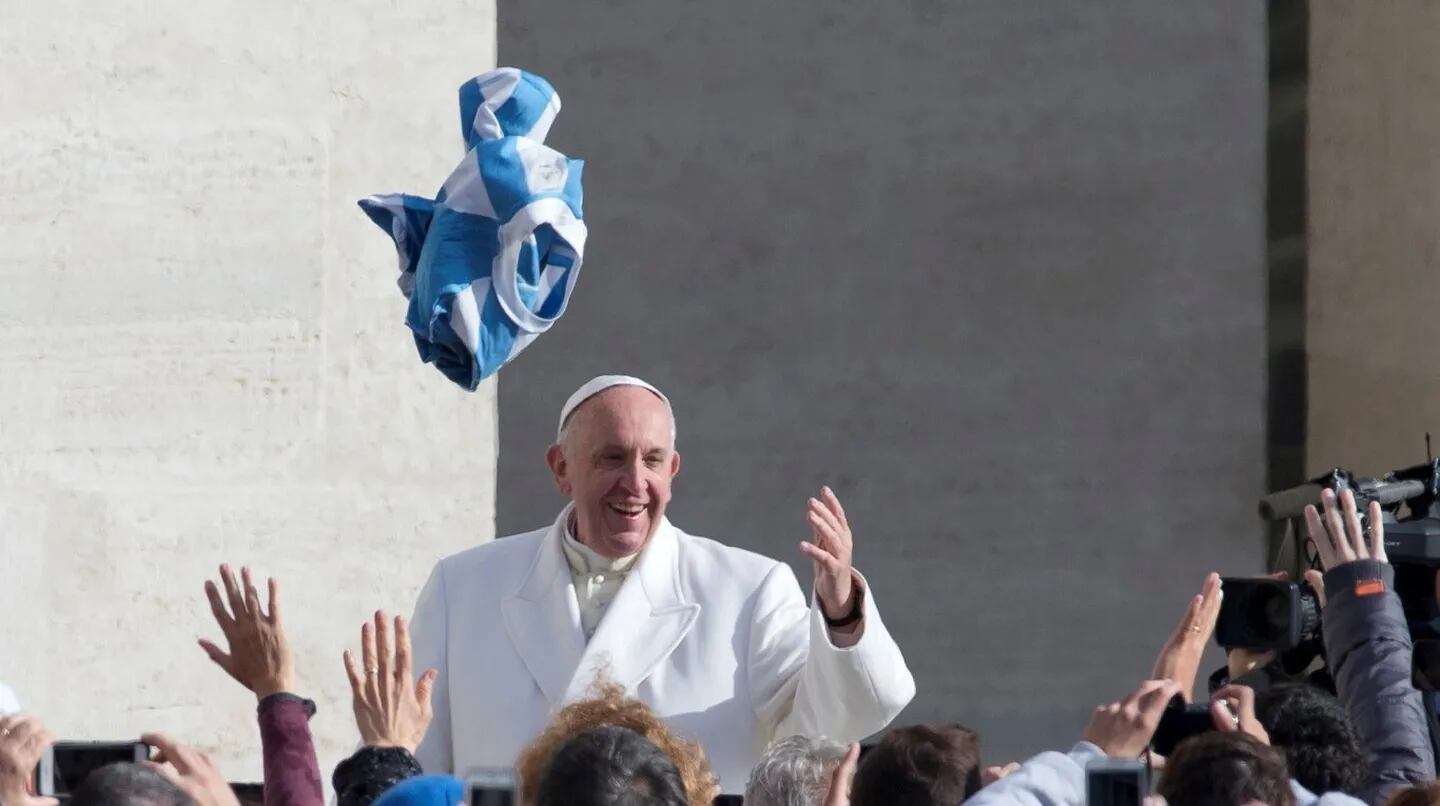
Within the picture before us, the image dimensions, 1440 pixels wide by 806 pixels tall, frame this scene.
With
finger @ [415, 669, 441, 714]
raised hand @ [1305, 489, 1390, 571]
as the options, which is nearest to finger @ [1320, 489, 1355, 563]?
raised hand @ [1305, 489, 1390, 571]

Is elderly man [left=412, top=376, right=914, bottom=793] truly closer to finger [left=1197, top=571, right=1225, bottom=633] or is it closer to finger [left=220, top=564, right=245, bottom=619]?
finger [left=1197, top=571, right=1225, bottom=633]

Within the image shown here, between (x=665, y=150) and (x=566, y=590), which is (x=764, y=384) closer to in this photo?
(x=665, y=150)

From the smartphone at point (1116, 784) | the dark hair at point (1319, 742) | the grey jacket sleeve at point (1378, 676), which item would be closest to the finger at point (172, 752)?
the smartphone at point (1116, 784)

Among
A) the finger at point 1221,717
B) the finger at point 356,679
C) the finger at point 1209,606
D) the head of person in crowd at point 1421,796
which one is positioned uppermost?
the finger at point 1209,606

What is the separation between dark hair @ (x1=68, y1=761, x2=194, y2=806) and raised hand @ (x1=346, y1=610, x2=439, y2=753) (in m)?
0.85

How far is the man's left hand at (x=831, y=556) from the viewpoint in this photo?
432cm

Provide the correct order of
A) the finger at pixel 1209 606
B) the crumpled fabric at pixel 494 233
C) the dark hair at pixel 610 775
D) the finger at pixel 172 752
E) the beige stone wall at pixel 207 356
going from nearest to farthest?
1. the dark hair at pixel 610 775
2. the finger at pixel 172 752
3. the finger at pixel 1209 606
4. the crumpled fabric at pixel 494 233
5. the beige stone wall at pixel 207 356

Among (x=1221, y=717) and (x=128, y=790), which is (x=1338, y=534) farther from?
(x=128, y=790)

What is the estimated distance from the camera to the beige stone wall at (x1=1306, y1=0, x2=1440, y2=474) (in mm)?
8273

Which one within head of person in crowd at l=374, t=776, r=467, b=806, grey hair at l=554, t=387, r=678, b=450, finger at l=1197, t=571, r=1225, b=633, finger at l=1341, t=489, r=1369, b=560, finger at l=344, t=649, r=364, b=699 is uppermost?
grey hair at l=554, t=387, r=678, b=450

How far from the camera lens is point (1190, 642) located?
405cm

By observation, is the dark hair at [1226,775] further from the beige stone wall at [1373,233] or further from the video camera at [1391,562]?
the beige stone wall at [1373,233]

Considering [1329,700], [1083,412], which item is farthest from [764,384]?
[1329,700]

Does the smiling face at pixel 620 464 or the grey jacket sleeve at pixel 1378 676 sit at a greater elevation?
the smiling face at pixel 620 464
